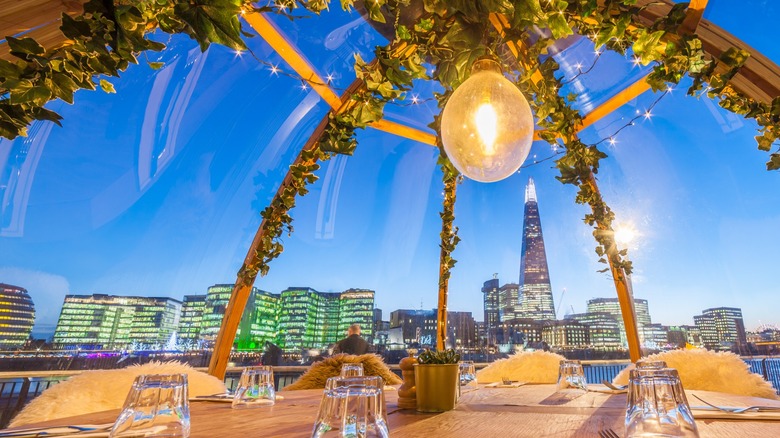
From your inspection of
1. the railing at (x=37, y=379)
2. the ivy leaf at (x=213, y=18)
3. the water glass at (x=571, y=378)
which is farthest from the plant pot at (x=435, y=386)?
the railing at (x=37, y=379)

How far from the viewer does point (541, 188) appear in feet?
22.9

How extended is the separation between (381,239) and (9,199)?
24.0ft

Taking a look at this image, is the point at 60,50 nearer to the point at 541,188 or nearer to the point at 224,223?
the point at 224,223

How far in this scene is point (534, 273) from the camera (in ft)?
20.5

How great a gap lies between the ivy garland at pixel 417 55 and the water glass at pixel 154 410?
0.79m

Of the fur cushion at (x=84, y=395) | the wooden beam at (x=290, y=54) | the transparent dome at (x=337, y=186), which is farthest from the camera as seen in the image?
the transparent dome at (x=337, y=186)

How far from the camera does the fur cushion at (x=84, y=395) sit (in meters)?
1.58

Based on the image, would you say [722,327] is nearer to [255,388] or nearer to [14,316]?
[255,388]

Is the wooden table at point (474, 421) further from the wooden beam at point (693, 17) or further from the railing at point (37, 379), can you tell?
the railing at point (37, 379)

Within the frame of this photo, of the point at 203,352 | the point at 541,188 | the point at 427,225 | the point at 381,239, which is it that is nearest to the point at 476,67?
the point at 203,352

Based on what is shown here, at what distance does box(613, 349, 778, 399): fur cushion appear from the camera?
7.43 feet


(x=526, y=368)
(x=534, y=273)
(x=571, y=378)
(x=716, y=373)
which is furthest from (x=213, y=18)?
(x=534, y=273)

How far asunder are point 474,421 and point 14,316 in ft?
16.6

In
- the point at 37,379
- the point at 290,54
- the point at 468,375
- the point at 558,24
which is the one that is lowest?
the point at 37,379
